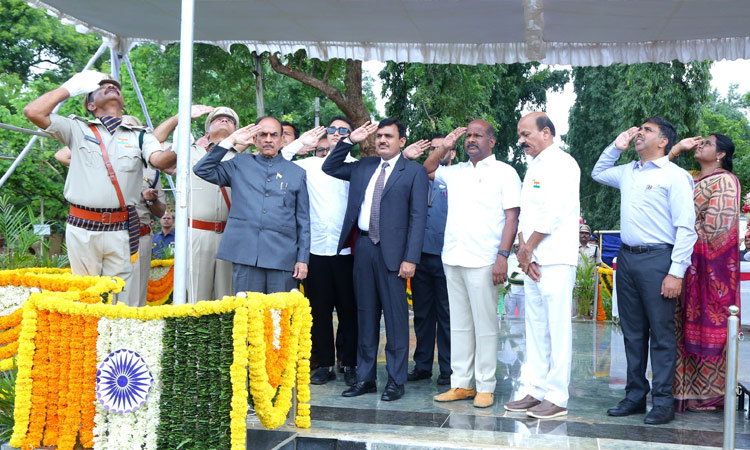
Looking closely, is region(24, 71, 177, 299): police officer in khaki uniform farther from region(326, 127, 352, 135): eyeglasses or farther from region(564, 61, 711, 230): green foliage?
region(564, 61, 711, 230): green foliage

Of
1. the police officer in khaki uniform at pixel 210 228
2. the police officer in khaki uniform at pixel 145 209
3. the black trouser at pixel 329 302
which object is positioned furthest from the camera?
the black trouser at pixel 329 302

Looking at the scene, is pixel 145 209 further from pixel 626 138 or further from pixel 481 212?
pixel 626 138

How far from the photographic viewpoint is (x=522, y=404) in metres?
4.93

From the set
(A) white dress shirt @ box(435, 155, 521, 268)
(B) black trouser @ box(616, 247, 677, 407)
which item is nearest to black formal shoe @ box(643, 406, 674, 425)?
(B) black trouser @ box(616, 247, 677, 407)

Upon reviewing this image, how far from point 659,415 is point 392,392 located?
1.73 metres

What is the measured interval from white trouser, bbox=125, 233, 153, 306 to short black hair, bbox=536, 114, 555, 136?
3.01 meters

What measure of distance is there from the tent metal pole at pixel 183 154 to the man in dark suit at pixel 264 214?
0.74 meters

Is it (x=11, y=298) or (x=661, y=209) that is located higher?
(x=661, y=209)

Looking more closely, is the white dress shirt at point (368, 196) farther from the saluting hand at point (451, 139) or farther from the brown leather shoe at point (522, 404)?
the brown leather shoe at point (522, 404)

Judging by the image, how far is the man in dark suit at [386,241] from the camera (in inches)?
206

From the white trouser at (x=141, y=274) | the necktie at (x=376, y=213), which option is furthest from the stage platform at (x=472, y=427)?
the white trouser at (x=141, y=274)

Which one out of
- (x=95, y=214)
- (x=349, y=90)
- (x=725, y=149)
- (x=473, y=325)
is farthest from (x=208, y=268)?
(x=349, y=90)

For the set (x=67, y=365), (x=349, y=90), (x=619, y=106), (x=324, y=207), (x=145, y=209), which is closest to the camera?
(x=67, y=365)

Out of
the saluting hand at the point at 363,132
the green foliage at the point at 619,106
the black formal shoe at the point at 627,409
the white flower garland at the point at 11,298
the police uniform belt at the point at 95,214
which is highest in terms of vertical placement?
the green foliage at the point at 619,106
